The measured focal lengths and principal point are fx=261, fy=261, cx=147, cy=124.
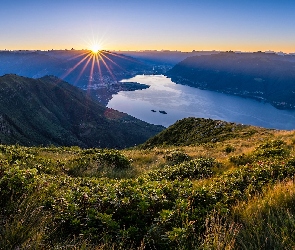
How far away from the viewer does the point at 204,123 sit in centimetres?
4394

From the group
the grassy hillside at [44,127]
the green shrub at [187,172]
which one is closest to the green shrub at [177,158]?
the green shrub at [187,172]

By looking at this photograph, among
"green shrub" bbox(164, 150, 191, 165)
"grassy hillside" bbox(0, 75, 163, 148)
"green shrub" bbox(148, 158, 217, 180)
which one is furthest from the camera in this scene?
"grassy hillside" bbox(0, 75, 163, 148)

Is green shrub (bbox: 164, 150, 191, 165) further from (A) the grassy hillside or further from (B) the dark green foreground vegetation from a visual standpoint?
(A) the grassy hillside

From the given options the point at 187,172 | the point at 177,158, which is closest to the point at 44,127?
the point at 177,158

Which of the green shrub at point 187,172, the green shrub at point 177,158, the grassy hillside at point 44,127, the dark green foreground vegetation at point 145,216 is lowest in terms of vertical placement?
Answer: the grassy hillside at point 44,127

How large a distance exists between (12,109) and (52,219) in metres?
175

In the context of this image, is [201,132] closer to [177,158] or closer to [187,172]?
[177,158]

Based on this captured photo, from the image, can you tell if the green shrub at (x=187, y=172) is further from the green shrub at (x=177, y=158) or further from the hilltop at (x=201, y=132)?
the hilltop at (x=201, y=132)

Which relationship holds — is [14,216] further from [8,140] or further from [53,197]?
[8,140]

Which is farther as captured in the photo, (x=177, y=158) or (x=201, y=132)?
(x=201, y=132)

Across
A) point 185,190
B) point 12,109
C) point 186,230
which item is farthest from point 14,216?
point 12,109

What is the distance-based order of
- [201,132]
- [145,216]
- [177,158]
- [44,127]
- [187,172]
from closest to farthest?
[145,216]
[187,172]
[177,158]
[201,132]
[44,127]

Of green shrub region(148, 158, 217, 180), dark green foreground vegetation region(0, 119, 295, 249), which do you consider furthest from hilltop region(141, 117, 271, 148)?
dark green foreground vegetation region(0, 119, 295, 249)

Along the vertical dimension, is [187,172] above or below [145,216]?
below
